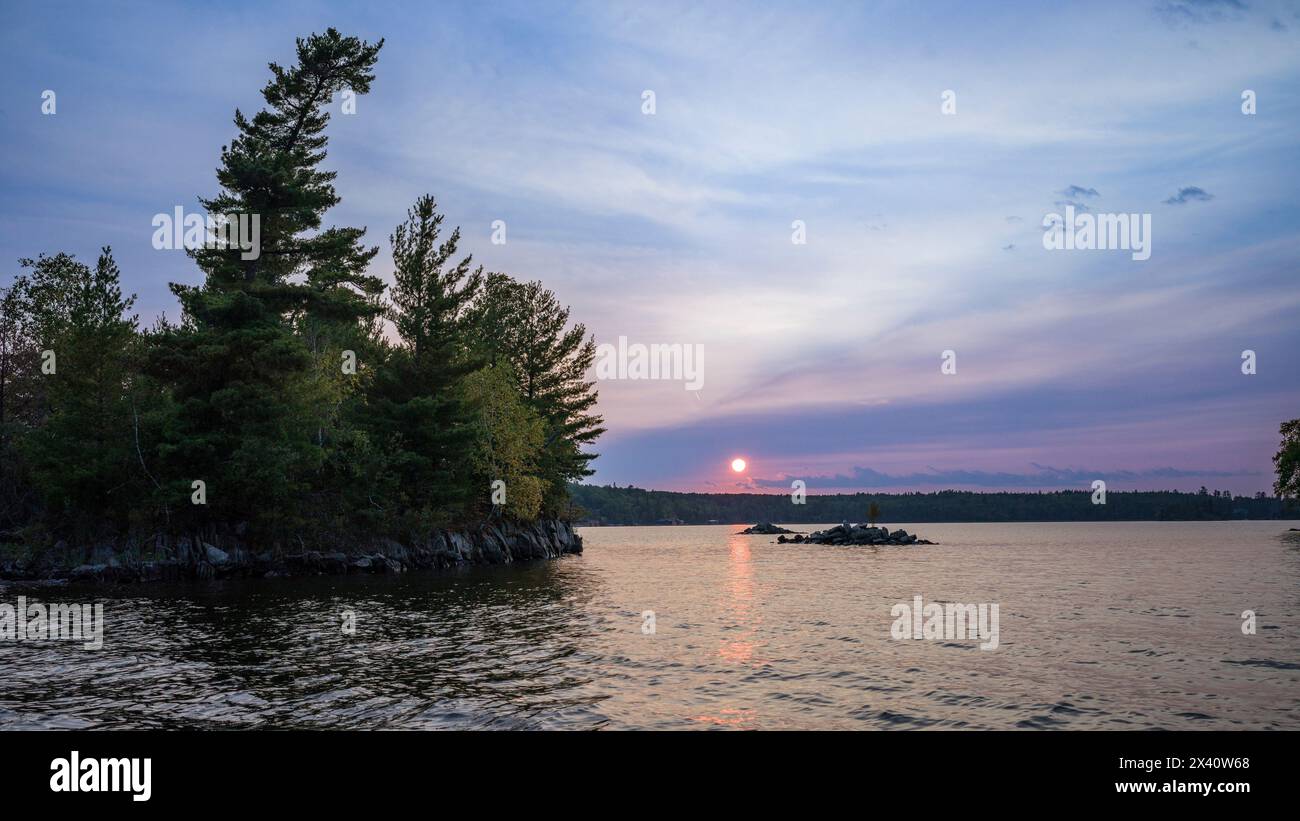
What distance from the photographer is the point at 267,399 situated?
158 ft

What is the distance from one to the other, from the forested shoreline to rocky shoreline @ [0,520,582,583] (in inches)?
31.4

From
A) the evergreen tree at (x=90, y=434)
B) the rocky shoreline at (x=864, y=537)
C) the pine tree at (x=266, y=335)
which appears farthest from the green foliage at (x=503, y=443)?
the rocky shoreline at (x=864, y=537)

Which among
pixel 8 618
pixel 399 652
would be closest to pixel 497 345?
pixel 8 618

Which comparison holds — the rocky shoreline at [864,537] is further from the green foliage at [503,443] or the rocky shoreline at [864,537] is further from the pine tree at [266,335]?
the pine tree at [266,335]

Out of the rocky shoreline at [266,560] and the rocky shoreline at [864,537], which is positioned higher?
the rocky shoreline at [266,560]

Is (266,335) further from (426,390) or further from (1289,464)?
(1289,464)

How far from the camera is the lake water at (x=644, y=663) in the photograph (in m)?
15.0

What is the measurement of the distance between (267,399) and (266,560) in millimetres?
10606

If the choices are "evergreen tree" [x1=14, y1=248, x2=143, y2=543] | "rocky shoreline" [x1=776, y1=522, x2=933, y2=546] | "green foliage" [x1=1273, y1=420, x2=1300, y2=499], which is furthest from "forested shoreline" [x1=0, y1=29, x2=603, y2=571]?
"green foliage" [x1=1273, y1=420, x2=1300, y2=499]

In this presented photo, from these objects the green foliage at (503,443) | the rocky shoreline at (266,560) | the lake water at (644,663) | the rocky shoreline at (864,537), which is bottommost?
the rocky shoreline at (864,537)

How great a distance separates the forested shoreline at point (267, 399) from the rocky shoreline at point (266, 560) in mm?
797

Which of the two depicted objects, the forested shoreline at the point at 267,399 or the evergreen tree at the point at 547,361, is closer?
the forested shoreline at the point at 267,399

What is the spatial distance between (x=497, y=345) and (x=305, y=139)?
33485mm
